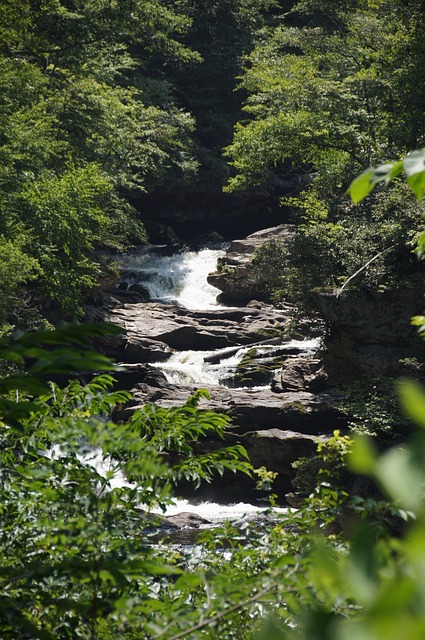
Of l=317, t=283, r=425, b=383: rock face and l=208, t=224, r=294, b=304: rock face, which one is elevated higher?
l=317, t=283, r=425, b=383: rock face

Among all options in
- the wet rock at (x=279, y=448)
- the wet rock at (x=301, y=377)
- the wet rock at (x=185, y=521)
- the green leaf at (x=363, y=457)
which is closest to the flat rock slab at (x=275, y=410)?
the wet rock at (x=301, y=377)

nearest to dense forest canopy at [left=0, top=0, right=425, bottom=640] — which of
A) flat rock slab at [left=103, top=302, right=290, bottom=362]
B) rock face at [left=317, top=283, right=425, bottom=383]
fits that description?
rock face at [left=317, top=283, right=425, bottom=383]

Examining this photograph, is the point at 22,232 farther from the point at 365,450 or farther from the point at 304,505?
the point at 365,450

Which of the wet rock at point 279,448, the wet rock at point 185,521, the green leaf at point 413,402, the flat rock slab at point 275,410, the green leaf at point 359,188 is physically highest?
the green leaf at point 359,188

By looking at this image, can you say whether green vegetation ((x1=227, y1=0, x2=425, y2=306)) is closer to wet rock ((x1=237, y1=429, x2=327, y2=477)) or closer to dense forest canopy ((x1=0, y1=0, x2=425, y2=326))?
dense forest canopy ((x1=0, y1=0, x2=425, y2=326))

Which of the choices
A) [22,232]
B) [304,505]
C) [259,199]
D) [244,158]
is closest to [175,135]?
[259,199]

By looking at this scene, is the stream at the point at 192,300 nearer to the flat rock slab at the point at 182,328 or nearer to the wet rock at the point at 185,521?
the wet rock at the point at 185,521

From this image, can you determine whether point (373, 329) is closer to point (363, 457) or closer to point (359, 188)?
point (359, 188)

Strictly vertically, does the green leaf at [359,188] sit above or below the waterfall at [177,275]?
above

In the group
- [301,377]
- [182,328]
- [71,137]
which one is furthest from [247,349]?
[71,137]

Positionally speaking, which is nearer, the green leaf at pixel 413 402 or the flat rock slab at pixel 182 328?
the green leaf at pixel 413 402

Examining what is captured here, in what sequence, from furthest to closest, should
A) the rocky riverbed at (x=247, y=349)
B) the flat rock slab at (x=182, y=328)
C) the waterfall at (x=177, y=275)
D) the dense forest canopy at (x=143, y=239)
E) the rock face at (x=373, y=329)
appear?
1. the waterfall at (x=177, y=275)
2. the flat rock slab at (x=182, y=328)
3. the rocky riverbed at (x=247, y=349)
4. the rock face at (x=373, y=329)
5. the dense forest canopy at (x=143, y=239)

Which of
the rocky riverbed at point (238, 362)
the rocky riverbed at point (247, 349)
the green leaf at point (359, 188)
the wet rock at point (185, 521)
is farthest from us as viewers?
the rocky riverbed at point (238, 362)

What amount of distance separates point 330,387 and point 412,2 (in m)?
11.1
